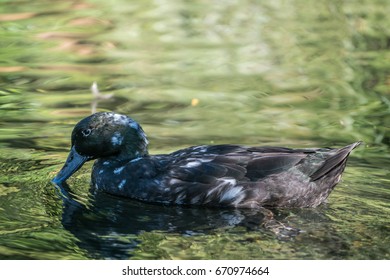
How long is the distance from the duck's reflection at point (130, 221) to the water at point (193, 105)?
0.02 metres

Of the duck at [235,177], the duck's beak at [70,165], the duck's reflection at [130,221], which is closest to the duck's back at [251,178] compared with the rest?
the duck at [235,177]

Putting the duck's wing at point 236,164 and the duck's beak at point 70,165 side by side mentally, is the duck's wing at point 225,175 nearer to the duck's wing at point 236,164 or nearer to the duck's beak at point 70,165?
the duck's wing at point 236,164

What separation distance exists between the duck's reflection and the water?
2cm

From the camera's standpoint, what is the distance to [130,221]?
28.3ft

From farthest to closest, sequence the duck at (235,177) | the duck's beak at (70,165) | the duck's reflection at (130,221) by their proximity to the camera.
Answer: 1. the duck's beak at (70,165)
2. the duck at (235,177)
3. the duck's reflection at (130,221)

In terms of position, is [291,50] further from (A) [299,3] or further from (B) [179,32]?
(A) [299,3]

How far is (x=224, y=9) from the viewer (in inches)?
751

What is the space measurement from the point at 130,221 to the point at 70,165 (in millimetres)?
1448

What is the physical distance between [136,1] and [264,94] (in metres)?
7.17

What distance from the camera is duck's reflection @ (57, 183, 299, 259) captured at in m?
8.02

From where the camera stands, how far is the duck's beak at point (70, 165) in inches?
384

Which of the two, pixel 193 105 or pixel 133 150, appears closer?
pixel 133 150

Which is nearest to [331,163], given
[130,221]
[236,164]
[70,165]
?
[236,164]

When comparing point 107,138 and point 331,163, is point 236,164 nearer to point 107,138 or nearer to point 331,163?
point 331,163
